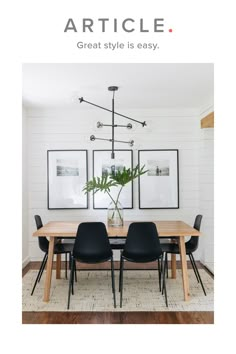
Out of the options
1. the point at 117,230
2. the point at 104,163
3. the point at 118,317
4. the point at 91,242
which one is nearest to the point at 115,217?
the point at 117,230

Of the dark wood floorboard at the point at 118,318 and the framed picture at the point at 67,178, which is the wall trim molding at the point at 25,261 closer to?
the framed picture at the point at 67,178

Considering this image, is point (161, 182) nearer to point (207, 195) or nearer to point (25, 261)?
point (207, 195)

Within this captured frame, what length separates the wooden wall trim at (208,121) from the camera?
14.6 ft

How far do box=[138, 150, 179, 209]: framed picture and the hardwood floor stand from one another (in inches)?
87.5

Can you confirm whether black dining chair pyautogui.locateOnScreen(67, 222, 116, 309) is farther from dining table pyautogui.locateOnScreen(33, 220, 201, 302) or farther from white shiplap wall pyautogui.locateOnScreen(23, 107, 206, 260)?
white shiplap wall pyautogui.locateOnScreen(23, 107, 206, 260)

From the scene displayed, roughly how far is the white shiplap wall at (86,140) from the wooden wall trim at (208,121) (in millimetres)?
370

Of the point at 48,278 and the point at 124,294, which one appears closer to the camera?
the point at 48,278

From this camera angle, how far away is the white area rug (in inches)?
133

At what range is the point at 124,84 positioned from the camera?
12.9 feet

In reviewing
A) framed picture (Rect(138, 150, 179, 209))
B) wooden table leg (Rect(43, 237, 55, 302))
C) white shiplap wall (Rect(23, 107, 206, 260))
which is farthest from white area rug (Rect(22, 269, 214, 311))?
framed picture (Rect(138, 150, 179, 209))

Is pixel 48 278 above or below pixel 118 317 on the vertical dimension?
above

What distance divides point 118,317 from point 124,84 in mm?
2448
